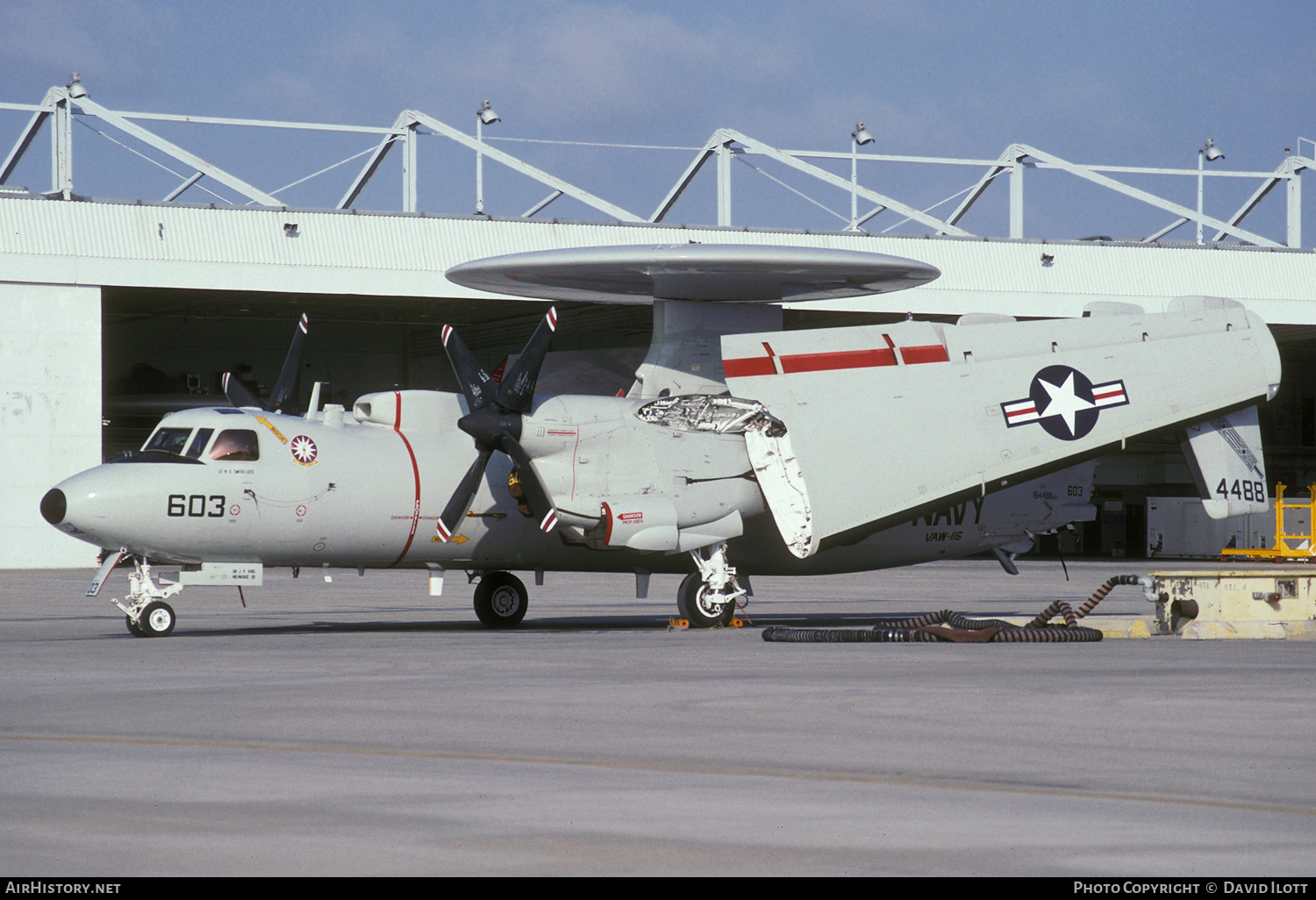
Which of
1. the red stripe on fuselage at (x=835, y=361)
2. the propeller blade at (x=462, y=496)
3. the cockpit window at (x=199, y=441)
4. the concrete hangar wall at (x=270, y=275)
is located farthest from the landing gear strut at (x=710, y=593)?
the concrete hangar wall at (x=270, y=275)

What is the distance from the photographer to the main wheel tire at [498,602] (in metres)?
26.2

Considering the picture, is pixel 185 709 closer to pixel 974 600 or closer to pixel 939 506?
pixel 939 506

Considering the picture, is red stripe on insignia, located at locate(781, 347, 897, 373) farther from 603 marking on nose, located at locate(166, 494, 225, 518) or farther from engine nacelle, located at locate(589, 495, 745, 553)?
603 marking on nose, located at locate(166, 494, 225, 518)

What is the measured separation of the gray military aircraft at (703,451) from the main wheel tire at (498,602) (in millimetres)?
46

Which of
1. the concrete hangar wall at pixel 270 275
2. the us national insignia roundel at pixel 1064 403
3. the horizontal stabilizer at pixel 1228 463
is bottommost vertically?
the horizontal stabilizer at pixel 1228 463

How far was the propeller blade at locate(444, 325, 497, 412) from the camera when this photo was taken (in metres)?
23.4

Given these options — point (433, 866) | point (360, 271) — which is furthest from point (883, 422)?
point (360, 271)

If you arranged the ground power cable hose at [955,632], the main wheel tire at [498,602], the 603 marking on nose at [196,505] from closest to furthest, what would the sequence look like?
the ground power cable hose at [955,632]
the 603 marking on nose at [196,505]
the main wheel tire at [498,602]

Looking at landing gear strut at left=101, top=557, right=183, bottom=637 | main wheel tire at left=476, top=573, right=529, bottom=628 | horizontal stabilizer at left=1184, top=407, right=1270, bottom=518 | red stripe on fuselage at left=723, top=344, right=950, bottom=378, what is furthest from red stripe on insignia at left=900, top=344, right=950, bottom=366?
landing gear strut at left=101, top=557, right=183, bottom=637

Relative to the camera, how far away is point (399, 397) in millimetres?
24656

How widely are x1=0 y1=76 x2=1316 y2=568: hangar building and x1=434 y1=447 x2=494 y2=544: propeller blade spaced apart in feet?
93.1

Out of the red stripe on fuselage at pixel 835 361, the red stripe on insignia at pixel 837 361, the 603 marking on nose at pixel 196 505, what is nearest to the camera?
the 603 marking on nose at pixel 196 505

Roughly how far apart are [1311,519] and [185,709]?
60826 mm

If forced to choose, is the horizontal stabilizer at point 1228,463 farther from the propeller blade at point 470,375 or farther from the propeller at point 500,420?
the propeller blade at point 470,375
